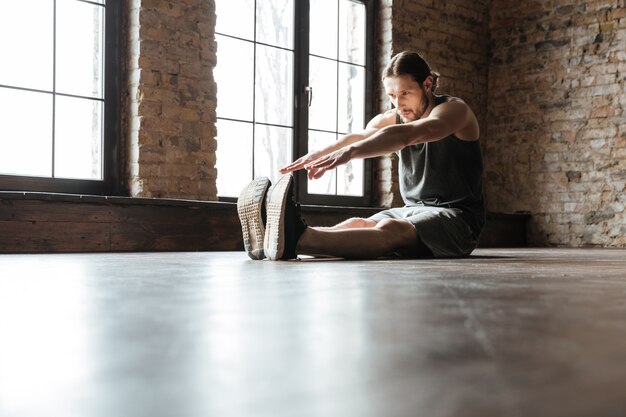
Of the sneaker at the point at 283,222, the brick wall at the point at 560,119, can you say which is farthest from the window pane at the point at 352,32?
the sneaker at the point at 283,222

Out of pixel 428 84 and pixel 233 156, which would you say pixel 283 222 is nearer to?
pixel 428 84

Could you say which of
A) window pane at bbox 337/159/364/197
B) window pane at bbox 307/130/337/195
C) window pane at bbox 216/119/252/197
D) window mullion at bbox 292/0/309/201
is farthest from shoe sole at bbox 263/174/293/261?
window pane at bbox 337/159/364/197

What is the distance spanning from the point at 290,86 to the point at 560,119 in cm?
259

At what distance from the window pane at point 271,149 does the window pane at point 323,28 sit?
0.76 m

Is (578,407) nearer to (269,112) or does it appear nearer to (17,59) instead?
(17,59)

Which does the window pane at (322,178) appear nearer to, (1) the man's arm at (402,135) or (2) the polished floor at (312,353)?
(1) the man's arm at (402,135)

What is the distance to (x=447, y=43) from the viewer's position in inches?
253

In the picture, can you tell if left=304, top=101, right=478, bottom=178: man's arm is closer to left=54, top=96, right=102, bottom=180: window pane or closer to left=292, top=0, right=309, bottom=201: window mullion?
left=54, top=96, right=102, bottom=180: window pane

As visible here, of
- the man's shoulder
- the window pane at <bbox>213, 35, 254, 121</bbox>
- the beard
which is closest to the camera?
the man's shoulder

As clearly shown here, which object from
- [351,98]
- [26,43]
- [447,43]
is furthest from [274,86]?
[447,43]

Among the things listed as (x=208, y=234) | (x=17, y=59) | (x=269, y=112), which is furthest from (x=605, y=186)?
(x=17, y=59)

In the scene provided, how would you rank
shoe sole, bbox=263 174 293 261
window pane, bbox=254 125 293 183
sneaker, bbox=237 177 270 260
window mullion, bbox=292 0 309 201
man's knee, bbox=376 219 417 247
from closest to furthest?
shoe sole, bbox=263 174 293 261, sneaker, bbox=237 177 270 260, man's knee, bbox=376 219 417 247, window pane, bbox=254 125 293 183, window mullion, bbox=292 0 309 201

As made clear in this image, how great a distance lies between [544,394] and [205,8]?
4534 mm

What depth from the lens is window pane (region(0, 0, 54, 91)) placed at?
13.2 feet
